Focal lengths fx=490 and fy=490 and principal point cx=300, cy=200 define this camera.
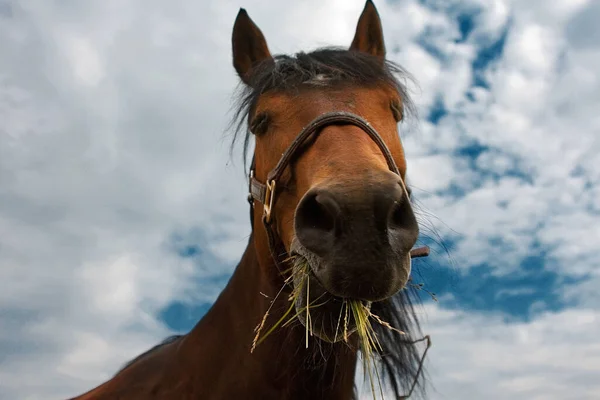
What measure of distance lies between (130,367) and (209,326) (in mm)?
1036

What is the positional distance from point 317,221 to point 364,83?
1425 millimetres

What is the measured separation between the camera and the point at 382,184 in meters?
2.17

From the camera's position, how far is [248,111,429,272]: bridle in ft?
9.41

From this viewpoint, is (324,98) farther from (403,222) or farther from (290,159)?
(403,222)

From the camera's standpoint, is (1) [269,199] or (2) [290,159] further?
(1) [269,199]

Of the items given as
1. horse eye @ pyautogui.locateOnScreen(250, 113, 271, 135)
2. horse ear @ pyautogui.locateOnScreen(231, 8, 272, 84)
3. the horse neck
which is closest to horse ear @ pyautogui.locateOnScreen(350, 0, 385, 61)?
horse ear @ pyautogui.locateOnScreen(231, 8, 272, 84)

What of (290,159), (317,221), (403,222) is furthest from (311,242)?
(290,159)

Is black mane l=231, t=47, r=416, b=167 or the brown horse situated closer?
the brown horse

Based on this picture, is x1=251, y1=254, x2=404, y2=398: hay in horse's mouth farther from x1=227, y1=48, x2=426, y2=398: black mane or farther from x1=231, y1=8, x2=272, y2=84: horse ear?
x1=231, y1=8, x2=272, y2=84: horse ear

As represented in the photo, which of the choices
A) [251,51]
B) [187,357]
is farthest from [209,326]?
[251,51]

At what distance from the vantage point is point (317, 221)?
7.66ft

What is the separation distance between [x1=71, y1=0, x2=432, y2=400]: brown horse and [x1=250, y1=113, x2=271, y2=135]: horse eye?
0.01 metres

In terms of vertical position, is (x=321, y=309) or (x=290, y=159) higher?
(x=290, y=159)

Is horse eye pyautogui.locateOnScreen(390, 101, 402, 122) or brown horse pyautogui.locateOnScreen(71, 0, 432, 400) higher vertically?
horse eye pyautogui.locateOnScreen(390, 101, 402, 122)
